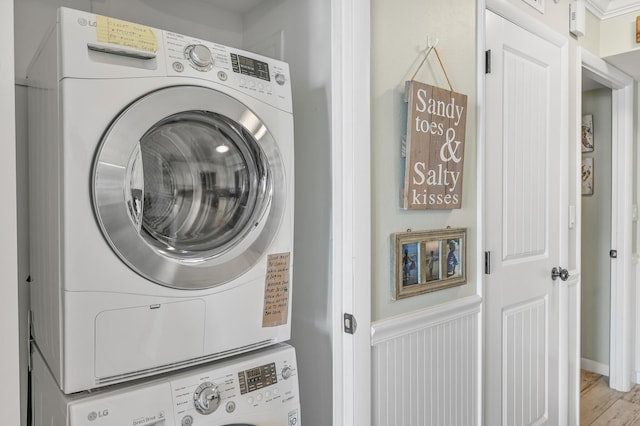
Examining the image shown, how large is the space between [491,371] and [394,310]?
0.72m

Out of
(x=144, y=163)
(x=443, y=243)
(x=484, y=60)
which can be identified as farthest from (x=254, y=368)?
(x=484, y=60)

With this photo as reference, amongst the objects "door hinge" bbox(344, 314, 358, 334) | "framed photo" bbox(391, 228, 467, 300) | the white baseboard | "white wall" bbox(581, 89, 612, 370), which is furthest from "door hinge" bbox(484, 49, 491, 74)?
the white baseboard

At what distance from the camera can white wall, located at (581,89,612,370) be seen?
11.0ft

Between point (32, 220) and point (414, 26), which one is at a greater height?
point (414, 26)

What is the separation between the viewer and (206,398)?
1109 mm

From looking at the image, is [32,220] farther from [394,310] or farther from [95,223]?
[394,310]

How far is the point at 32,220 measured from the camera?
4.09ft

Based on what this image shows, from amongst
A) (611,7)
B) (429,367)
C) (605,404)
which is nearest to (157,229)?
(429,367)

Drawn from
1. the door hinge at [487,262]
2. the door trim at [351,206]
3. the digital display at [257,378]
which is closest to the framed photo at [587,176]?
the door hinge at [487,262]

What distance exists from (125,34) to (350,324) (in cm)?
98

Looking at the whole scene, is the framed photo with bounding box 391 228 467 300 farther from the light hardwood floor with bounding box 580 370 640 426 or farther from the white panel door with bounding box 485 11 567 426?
the light hardwood floor with bounding box 580 370 640 426

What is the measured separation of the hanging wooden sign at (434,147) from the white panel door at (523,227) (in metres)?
0.26

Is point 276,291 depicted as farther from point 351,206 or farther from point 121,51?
point 121,51

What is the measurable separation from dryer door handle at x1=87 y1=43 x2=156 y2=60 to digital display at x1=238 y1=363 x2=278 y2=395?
0.82 metres
